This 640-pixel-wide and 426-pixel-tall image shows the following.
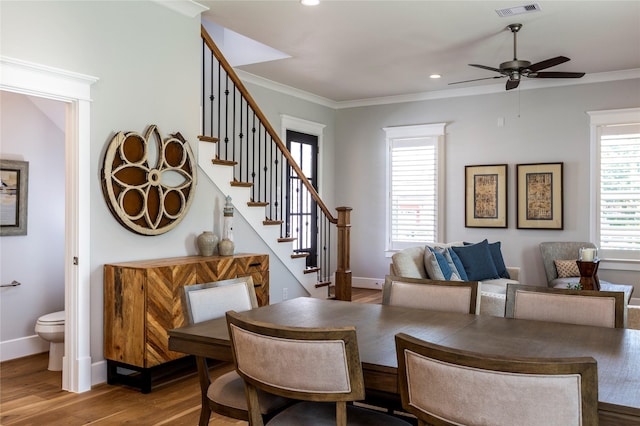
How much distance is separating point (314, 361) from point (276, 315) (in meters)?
0.83

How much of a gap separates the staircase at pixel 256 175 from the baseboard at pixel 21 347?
6.81 ft

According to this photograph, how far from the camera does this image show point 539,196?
6.89 metres

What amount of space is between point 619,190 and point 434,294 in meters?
5.02

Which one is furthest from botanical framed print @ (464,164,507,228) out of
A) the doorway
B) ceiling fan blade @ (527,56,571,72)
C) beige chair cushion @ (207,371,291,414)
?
beige chair cushion @ (207,371,291,414)

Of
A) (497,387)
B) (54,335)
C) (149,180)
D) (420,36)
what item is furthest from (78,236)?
(420,36)

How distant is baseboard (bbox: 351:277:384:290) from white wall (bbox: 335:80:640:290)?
0.05 metres

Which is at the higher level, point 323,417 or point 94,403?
point 323,417

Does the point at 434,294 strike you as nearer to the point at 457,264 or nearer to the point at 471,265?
the point at 457,264

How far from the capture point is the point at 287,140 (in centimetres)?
745

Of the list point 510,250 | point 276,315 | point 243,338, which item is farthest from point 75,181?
point 510,250

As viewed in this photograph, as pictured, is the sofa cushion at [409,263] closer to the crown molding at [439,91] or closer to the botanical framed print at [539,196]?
the botanical framed print at [539,196]

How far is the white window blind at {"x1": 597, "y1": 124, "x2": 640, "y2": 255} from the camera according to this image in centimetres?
639

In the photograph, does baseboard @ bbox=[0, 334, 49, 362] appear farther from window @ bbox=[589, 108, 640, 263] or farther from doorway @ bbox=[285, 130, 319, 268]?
window @ bbox=[589, 108, 640, 263]

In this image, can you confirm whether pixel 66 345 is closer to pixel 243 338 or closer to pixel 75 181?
pixel 75 181
